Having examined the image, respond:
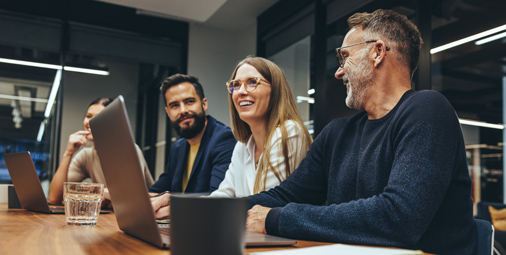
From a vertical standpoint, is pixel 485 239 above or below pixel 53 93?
below

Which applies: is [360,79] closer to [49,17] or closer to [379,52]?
[379,52]

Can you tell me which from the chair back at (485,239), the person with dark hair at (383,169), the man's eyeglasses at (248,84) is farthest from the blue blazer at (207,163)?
the chair back at (485,239)

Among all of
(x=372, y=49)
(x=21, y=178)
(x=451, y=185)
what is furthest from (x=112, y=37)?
(x=451, y=185)

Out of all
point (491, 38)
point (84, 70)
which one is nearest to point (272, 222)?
point (84, 70)

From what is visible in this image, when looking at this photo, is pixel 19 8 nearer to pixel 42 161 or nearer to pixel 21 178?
pixel 42 161

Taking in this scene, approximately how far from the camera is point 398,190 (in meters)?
0.87

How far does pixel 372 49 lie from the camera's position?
127 centimetres

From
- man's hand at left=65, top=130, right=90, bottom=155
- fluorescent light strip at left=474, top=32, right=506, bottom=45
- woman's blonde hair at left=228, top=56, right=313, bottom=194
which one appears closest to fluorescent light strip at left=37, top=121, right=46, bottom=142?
man's hand at left=65, top=130, right=90, bottom=155

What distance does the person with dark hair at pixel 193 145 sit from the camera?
2.36 metres

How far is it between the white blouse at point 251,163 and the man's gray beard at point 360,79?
38cm

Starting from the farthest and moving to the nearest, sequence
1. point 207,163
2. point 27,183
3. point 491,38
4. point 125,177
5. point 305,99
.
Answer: point 491,38 < point 305,99 < point 207,163 < point 27,183 < point 125,177

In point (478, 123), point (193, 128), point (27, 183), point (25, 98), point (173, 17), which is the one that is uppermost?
point (173, 17)

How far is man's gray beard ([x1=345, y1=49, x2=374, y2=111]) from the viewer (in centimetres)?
128

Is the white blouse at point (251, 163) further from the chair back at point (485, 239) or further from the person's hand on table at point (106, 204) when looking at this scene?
the chair back at point (485, 239)
